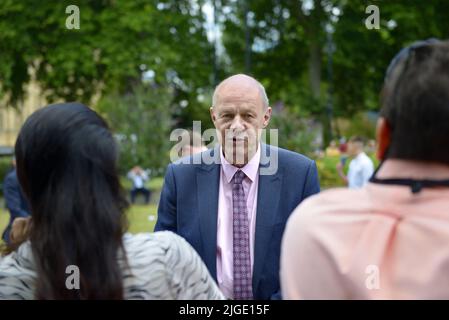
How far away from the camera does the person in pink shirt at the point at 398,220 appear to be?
1629mm

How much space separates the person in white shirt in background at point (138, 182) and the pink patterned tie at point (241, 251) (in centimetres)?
1813

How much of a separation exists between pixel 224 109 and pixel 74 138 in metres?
1.92

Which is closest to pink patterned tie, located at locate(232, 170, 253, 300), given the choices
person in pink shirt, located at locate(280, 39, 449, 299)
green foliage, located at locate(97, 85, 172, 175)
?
person in pink shirt, located at locate(280, 39, 449, 299)

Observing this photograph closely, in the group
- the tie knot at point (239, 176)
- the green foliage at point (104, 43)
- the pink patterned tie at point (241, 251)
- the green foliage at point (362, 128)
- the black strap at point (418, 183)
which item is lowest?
the green foliage at point (362, 128)

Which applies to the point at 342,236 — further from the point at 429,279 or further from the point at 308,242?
the point at 429,279

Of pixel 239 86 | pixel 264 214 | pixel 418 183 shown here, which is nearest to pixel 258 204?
pixel 264 214

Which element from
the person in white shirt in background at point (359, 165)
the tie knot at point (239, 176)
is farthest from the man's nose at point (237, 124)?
the person in white shirt in background at point (359, 165)

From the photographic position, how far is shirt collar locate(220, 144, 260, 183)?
362cm

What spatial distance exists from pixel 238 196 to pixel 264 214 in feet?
0.53

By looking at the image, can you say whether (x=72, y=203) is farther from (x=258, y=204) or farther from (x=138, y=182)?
(x=138, y=182)

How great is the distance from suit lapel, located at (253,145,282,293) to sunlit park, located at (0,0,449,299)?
17729mm

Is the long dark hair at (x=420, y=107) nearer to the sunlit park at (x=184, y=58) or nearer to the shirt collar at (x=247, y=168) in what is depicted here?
the shirt collar at (x=247, y=168)

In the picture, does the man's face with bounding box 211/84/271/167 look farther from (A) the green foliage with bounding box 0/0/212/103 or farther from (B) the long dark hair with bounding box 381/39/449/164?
(A) the green foliage with bounding box 0/0/212/103

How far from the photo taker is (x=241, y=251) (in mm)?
3367
